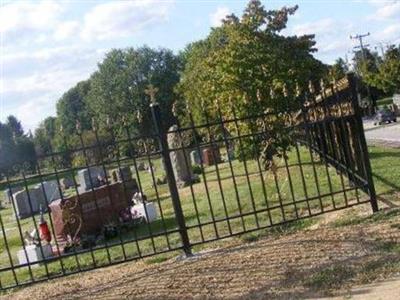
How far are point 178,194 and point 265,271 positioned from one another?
204cm

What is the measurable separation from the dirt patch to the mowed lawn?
0.33m

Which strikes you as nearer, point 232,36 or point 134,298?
point 134,298

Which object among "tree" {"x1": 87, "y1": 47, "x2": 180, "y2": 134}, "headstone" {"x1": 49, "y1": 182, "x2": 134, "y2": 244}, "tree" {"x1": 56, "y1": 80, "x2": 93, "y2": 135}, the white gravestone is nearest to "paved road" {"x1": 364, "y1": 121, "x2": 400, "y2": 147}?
the white gravestone

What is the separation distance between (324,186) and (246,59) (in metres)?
7.73

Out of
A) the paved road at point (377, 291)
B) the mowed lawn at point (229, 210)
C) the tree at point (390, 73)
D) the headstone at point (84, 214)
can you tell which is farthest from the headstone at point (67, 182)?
the tree at point (390, 73)

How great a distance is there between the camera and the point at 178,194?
8.03 m

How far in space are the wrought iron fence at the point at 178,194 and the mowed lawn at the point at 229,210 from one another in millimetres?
41

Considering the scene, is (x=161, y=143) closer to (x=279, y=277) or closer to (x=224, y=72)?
(x=279, y=277)

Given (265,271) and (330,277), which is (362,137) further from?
(330,277)

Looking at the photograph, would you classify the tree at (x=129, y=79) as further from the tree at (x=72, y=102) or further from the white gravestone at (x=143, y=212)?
the white gravestone at (x=143, y=212)

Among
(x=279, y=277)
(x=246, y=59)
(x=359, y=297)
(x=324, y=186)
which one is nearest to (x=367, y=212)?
(x=279, y=277)

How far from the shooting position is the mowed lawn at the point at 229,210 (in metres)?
8.03

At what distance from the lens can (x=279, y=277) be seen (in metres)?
6.09

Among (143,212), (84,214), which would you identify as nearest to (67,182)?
(143,212)
